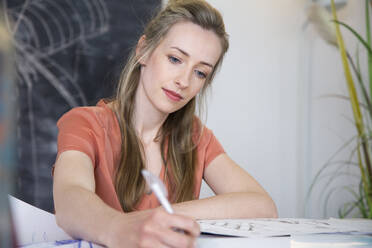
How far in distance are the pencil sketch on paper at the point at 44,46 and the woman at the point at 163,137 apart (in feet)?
1.69

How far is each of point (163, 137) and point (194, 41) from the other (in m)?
0.32

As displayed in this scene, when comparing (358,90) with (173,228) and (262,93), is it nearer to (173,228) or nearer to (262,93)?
(262,93)

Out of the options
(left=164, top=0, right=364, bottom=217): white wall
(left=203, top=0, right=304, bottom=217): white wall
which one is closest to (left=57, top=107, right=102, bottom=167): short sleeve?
(left=203, top=0, right=304, bottom=217): white wall

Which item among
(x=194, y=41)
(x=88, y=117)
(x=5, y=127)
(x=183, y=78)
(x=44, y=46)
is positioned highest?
(x=44, y=46)

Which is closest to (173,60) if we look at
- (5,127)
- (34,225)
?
(34,225)

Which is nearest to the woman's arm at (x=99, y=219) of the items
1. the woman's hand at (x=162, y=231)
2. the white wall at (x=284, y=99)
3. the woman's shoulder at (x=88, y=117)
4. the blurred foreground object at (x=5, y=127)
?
the woman's hand at (x=162, y=231)

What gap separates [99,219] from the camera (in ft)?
1.83

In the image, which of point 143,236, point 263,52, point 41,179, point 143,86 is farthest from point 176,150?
point 263,52

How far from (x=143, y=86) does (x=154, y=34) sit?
0.49ft

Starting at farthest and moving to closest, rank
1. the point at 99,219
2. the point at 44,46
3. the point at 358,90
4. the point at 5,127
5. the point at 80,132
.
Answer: the point at 358,90
the point at 44,46
the point at 80,132
the point at 99,219
the point at 5,127

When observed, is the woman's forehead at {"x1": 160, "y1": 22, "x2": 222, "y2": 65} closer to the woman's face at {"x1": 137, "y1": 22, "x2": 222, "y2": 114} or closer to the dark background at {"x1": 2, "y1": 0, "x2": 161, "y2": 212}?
the woman's face at {"x1": 137, "y1": 22, "x2": 222, "y2": 114}

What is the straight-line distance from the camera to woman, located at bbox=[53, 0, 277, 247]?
35.3 inches

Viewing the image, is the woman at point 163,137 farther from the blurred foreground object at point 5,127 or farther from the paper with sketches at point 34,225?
the blurred foreground object at point 5,127

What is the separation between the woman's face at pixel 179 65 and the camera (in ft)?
3.46
